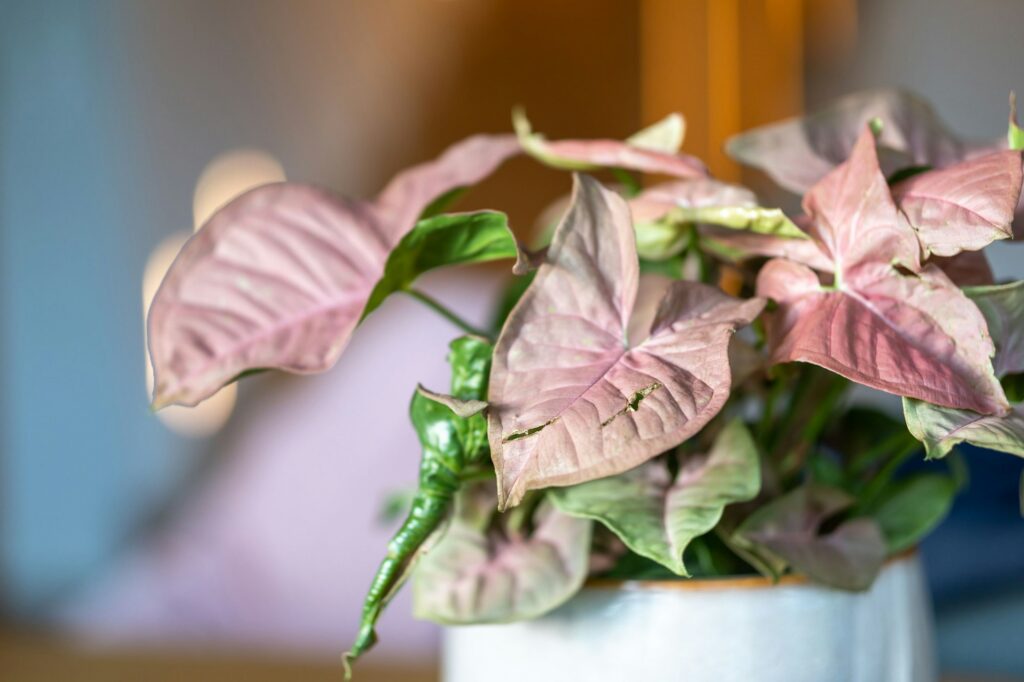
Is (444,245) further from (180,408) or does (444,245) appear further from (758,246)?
(180,408)

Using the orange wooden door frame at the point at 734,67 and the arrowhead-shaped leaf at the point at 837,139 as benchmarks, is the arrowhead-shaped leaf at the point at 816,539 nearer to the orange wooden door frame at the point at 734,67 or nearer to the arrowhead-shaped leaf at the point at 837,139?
the arrowhead-shaped leaf at the point at 837,139

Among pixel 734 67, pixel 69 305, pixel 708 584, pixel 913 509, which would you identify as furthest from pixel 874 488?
pixel 69 305

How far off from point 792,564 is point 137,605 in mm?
1068

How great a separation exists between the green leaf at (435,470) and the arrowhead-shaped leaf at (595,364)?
0.03 meters

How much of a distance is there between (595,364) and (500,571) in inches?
4.2

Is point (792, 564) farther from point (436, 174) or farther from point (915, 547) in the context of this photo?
point (436, 174)

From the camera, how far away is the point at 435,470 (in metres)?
0.29

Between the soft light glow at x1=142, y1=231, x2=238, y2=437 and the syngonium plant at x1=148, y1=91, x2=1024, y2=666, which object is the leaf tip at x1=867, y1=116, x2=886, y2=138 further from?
the soft light glow at x1=142, y1=231, x2=238, y2=437

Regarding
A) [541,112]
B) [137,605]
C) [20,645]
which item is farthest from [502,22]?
[20,645]

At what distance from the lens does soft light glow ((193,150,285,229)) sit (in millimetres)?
1688

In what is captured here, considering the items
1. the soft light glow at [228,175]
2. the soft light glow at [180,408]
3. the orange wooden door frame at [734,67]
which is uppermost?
the orange wooden door frame at [734,67]

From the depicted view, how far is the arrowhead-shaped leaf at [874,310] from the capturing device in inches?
10.1

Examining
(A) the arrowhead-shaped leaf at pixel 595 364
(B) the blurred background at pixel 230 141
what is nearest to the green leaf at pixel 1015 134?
(A) the arrowhead-shaped leaf at pixel 595 364

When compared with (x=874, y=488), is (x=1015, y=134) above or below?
above
